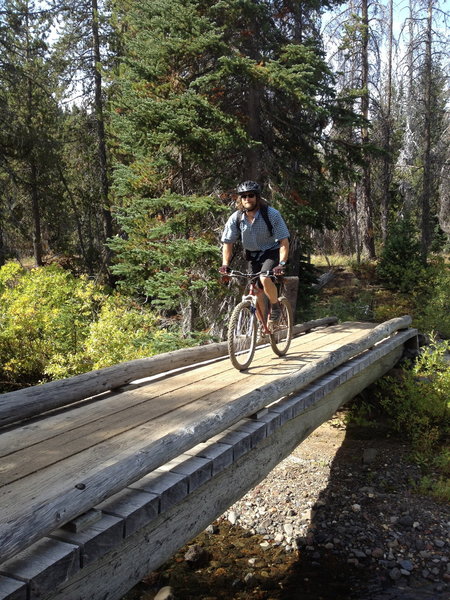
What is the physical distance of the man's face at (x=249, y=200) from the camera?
6044 mm

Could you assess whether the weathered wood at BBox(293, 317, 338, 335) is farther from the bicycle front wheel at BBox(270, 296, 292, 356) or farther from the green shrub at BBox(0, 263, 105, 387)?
the green shrub at BBox(0, 263, 105, 387)

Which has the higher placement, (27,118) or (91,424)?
(27,118)

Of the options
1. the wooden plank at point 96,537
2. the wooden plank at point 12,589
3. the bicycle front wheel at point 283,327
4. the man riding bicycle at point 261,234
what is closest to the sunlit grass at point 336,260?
the bicycle front wheel at point 283,327

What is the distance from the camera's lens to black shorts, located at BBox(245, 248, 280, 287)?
6292 millimetres

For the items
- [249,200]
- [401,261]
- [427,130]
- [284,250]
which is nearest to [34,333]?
[249,200]

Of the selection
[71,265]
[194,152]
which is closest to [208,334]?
[194,152]

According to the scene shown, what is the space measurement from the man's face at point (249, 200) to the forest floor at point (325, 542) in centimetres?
415

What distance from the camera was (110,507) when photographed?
276 centimetres

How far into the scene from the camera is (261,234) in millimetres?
6336

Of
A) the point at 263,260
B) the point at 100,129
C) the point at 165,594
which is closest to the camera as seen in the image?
the point at 165,594

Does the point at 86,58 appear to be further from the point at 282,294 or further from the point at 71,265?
the point at 282,294

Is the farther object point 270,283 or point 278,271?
point 270,283

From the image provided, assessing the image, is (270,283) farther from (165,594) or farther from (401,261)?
(401,261)

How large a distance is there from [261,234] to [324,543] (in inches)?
155
